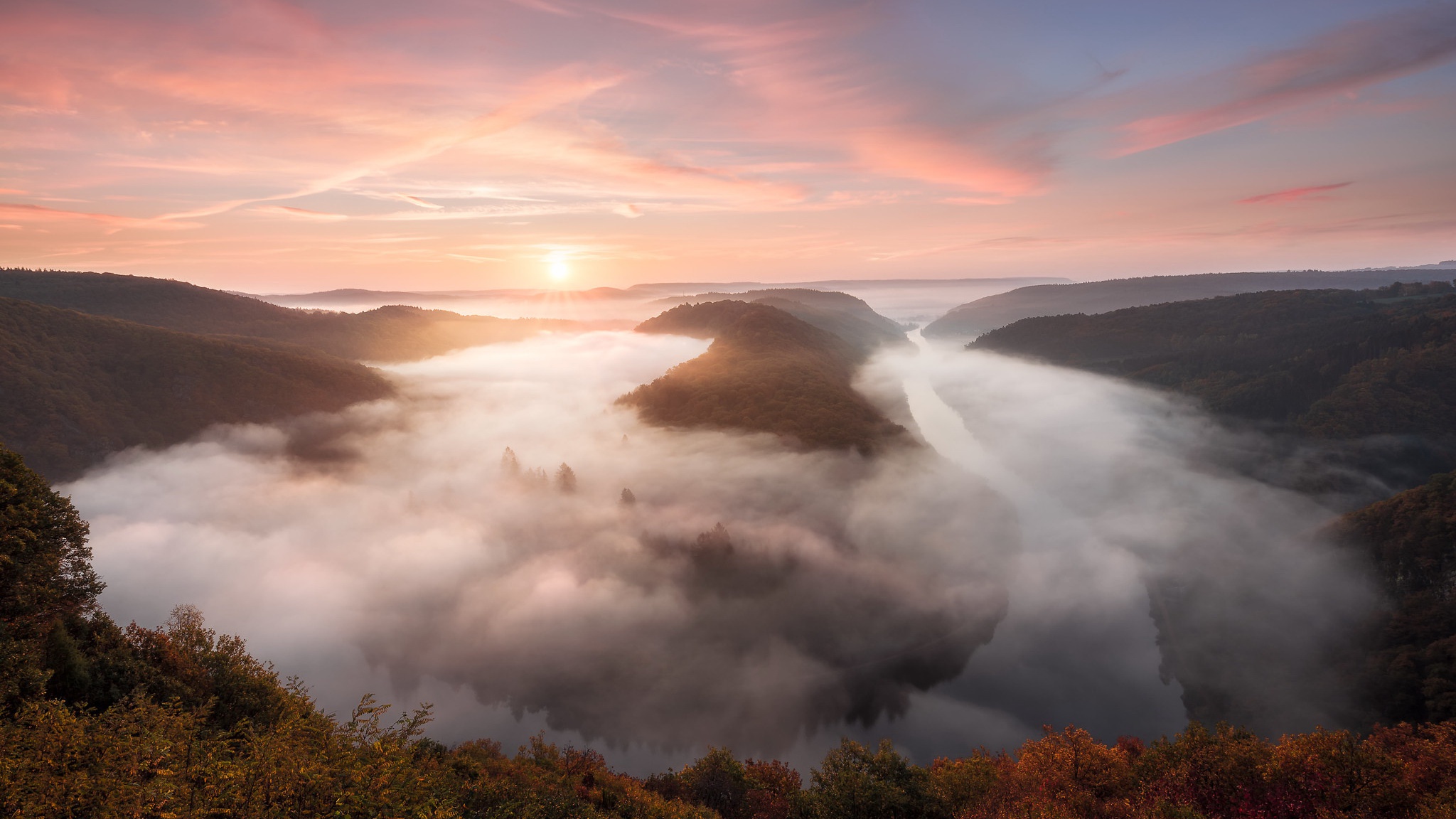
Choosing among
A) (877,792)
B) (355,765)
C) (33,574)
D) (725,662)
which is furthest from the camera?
(725,662)

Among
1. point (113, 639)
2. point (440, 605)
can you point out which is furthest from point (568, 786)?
point (440, 605)

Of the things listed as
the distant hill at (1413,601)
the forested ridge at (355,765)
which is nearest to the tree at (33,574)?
the forested ridge at (355,765)

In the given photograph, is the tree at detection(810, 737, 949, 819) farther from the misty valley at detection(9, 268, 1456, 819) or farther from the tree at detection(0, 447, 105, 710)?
the tree at detection(0, 447, 105, 710)

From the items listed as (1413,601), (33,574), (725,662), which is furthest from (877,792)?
(1413,601)

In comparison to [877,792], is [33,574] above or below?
above

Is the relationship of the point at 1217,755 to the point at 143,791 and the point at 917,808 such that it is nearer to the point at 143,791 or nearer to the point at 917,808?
the point at 917,808

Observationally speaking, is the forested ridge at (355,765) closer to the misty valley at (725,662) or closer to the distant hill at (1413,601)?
the misty valley at (725,662)

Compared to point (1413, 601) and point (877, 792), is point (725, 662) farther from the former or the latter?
point (1413, 601)
